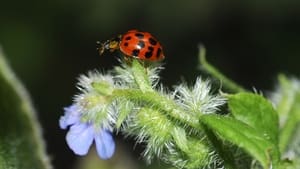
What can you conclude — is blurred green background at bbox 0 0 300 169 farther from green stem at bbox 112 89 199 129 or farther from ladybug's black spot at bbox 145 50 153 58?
green stem at bbox 112 89 199 129

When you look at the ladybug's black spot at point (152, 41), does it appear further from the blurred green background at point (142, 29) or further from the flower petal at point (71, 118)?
the blurred green background at point (142, 29)

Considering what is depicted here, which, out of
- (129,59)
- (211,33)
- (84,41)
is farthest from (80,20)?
(129,59)

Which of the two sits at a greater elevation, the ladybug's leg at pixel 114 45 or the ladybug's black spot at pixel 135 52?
the ladybug's leg at pixel 114 45

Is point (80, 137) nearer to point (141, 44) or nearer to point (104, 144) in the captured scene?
point (104, 144)

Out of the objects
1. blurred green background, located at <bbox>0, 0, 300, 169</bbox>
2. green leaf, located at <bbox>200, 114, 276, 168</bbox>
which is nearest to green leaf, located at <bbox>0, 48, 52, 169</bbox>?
green leaf, located at <bbox>200, 114, 276, 168</bbox>

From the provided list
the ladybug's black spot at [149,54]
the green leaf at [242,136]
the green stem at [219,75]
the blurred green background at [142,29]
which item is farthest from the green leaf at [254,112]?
the blurred green background at [142,29]

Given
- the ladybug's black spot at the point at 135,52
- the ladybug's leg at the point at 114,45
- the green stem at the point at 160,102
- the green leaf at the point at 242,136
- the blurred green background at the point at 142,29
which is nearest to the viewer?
the green leaf at the point at 242,136

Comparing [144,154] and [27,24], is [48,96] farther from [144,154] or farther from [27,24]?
[144,154]
